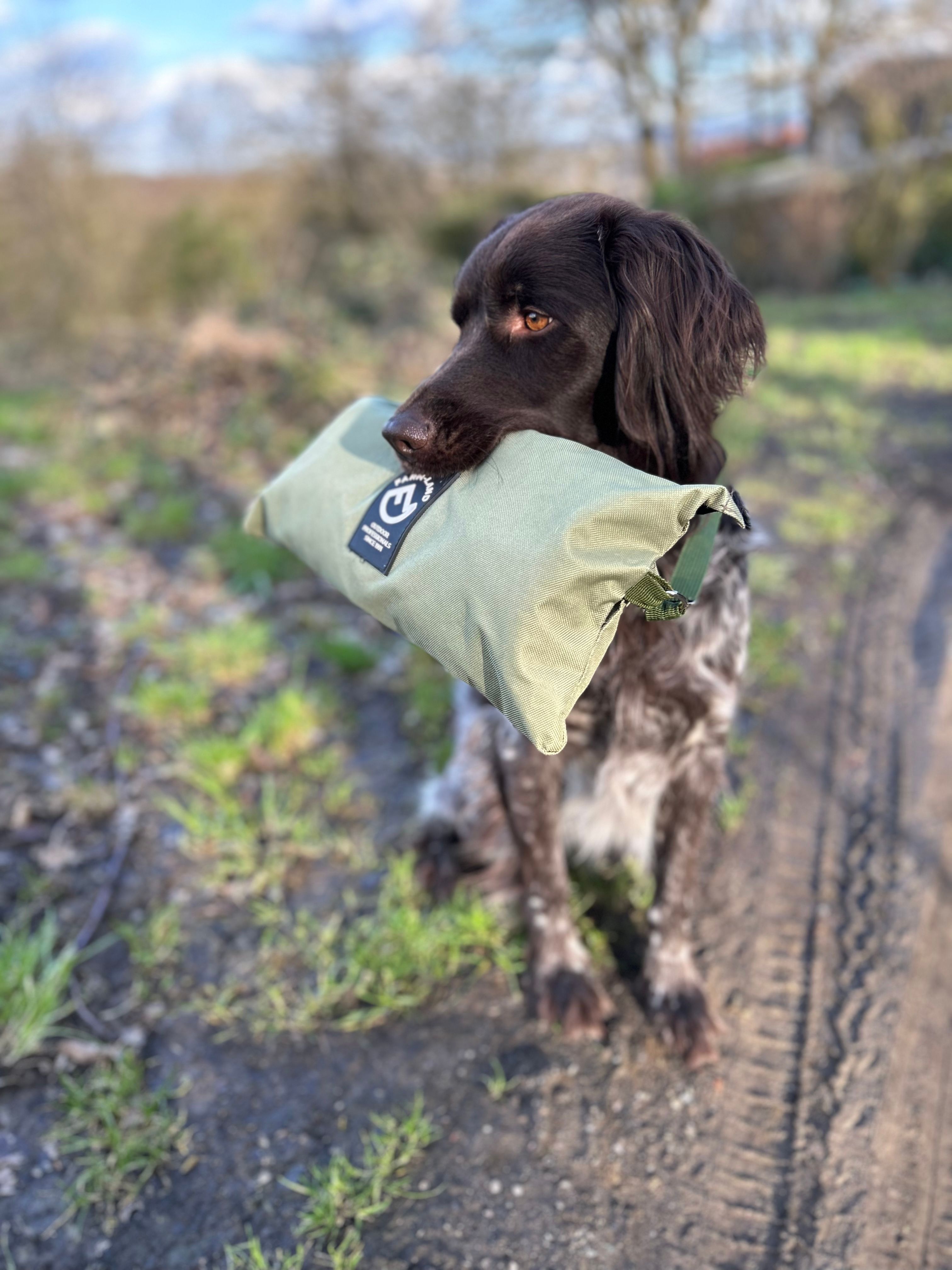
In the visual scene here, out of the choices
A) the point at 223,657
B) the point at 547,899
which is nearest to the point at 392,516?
the point at 547,899

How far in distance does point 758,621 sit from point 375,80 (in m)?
12.2

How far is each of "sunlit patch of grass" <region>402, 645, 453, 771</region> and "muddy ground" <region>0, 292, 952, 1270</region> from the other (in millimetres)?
123

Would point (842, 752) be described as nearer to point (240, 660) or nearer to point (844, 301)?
point (240, 660)

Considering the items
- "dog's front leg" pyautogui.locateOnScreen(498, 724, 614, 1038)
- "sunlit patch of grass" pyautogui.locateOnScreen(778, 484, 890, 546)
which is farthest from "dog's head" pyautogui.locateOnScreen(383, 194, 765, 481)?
"sunlit patch of grass" pyautogui.locateOnScreen(778, 484, 890, 546)

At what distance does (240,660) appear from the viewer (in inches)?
161

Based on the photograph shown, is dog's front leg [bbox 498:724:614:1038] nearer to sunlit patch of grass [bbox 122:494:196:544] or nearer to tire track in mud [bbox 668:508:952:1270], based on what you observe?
tire track in mud [bbox 668:508:952:1270]

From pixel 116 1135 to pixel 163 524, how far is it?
411 centimetres

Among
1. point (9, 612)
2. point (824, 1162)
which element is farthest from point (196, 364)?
point (824, 1162)

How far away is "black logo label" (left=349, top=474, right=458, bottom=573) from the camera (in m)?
1.86

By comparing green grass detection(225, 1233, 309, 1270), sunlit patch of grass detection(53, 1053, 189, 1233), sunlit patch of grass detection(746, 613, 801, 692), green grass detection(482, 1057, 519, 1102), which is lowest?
sunlit patch of grass detection(746, 613, 801, 692)

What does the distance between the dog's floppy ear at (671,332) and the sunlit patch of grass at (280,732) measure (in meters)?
2.07

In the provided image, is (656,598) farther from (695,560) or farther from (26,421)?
(26,421)

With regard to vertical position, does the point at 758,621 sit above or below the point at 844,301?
above

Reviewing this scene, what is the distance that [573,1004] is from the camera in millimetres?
2391
